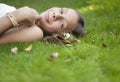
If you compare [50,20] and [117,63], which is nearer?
[117,63]

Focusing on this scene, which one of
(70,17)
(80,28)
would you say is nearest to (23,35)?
(70,17)

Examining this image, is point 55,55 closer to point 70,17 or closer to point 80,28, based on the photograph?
point 70,17

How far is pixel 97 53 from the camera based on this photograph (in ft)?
13.7

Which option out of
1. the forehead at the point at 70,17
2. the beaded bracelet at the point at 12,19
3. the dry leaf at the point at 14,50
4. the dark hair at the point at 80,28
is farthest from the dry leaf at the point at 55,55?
the dark hair at the point at 80,28

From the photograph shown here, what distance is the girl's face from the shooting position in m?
4.49

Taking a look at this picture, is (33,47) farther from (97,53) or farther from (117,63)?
(117,63)

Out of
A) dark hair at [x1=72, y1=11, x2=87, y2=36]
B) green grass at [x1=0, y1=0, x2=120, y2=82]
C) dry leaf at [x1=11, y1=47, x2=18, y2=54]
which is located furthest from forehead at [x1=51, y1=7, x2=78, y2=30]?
dry leaf at [x1=11, y1=47, x2=18, y2=54]

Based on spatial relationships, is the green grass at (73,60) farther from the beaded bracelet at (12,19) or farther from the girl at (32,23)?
the beaded bracelet at (12,19)

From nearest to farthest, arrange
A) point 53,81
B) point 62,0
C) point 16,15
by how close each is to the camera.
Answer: point 53,81, point 16,15, point 62,0

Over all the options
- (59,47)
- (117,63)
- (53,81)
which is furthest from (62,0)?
(53,81)

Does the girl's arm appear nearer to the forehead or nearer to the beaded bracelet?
the beaded bracelet

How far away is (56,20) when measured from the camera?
14.8 ft

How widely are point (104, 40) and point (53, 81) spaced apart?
6.64 feet

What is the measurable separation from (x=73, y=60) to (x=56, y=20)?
2.85 ft
